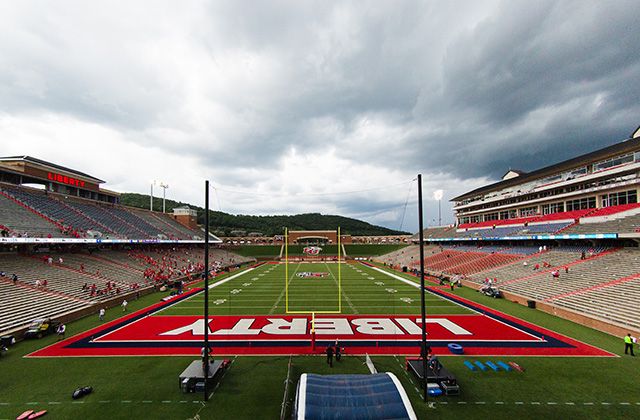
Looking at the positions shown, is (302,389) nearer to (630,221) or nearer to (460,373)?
(460,373)

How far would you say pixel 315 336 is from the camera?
51.3 ft

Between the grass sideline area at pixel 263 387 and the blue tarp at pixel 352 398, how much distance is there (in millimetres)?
2099

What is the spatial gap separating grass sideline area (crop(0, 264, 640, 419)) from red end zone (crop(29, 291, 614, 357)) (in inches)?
35.9

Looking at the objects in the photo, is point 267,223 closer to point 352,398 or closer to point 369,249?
point 369,249

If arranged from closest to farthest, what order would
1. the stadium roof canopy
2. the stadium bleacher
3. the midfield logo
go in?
the stadium bleacher < the stadium roof canopy < the midfield logo

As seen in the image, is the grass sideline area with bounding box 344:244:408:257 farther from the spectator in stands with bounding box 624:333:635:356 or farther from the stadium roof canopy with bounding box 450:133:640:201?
the spectator in stands with bounding box 624:333:635:356

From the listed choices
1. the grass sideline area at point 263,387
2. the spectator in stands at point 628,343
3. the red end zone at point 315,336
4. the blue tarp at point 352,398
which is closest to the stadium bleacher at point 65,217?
the red end zone at point 315,336

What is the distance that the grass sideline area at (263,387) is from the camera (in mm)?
8852

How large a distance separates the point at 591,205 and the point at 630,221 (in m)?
9.06

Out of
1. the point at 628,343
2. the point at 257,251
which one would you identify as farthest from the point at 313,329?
the point at 257,251

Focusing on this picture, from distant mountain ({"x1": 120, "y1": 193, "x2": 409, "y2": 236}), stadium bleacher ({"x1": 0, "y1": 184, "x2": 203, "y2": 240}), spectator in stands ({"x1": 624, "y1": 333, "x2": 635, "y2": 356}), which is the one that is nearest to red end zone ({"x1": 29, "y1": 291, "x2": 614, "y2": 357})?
spectator in stands ({"x1": 624, "y1": 333, "x2": 635, "y2": 356})

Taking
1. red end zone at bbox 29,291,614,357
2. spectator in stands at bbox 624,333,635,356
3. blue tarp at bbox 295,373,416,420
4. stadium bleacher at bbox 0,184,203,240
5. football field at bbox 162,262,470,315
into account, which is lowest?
football field at bbox 162,262,470,315

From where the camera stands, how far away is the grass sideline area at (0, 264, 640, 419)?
348 inches

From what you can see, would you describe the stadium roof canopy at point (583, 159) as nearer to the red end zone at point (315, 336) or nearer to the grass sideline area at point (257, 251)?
the red end zone at point (315, 336)
